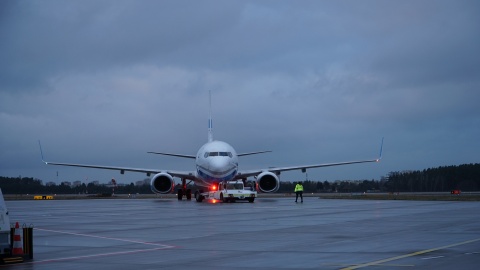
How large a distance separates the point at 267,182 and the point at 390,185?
54719 mm

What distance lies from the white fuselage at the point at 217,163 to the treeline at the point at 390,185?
51.4 m

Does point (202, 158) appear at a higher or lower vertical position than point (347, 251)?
higher

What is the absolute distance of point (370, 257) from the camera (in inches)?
519

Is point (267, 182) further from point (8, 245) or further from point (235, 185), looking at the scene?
point (8, 245)

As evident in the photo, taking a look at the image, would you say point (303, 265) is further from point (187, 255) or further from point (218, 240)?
point (218, 240)

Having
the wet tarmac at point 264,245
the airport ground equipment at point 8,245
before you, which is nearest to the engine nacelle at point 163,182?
the wet tarmac at point 264,245

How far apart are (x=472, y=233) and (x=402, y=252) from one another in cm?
503

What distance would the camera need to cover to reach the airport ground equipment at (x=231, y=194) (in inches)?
1789

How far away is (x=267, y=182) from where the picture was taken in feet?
185

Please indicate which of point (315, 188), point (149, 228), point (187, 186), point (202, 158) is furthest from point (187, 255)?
point (315, 188)

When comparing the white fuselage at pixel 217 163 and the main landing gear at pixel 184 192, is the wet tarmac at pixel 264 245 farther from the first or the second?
the main landing gear at pixel 184 192

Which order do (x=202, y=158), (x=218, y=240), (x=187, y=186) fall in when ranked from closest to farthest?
(x=218, y=240) < (x=202, y=158) < (x=187, y=186)

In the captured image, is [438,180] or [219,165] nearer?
[219,165]

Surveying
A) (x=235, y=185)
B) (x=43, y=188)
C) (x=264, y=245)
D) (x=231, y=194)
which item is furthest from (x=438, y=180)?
(x=264, y=245)
